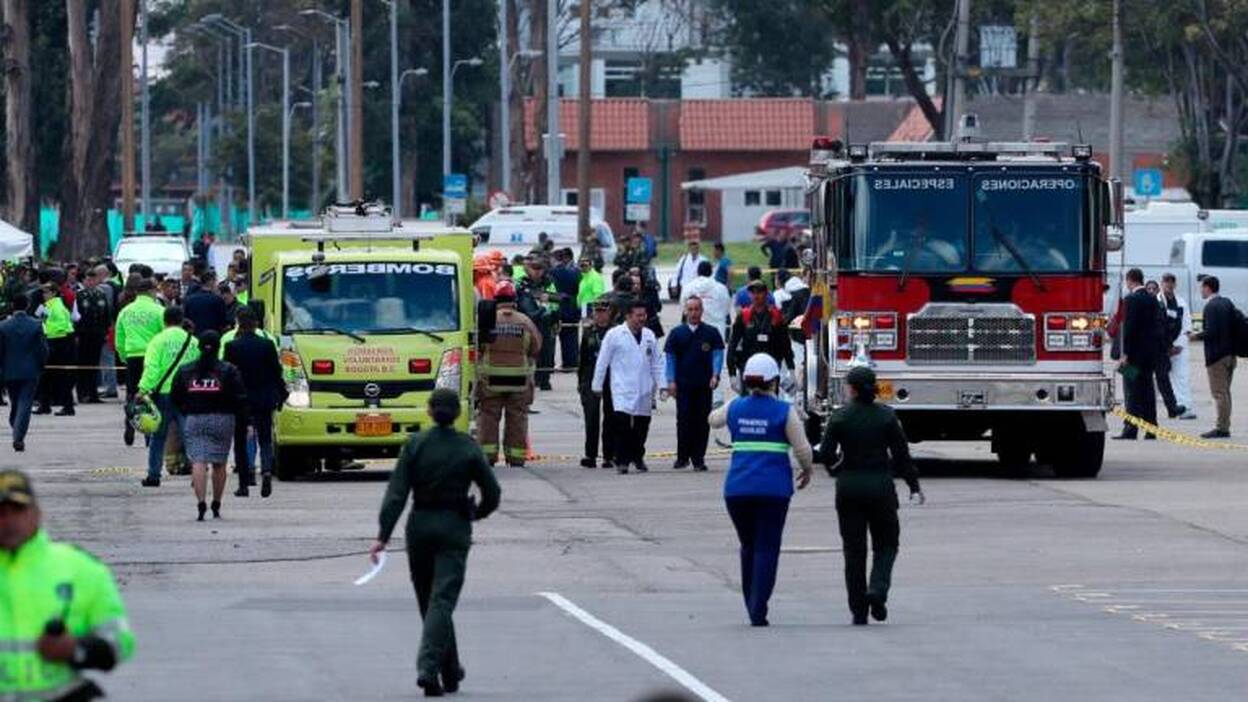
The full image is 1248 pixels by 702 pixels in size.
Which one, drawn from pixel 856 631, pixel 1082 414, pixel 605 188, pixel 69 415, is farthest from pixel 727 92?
pixel 856 631

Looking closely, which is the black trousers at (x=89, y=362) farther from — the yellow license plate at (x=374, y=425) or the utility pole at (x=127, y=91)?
the utility pole at (x=127, y=91)

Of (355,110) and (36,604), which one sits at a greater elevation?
(355,110)

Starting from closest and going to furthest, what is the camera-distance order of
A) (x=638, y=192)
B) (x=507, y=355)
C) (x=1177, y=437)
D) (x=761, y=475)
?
(x=761, y=475), (x=507, y=355), (x=1177, y=437), (x=638, y=192)

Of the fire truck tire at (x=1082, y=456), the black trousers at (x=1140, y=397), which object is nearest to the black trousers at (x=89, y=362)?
the black trousers at (x=1140, y=397)

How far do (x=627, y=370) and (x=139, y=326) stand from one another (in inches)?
215

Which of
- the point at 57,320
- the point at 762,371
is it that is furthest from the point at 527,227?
the point at 762,371

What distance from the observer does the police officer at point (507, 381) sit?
2702cm

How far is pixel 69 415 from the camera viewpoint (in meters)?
35.8

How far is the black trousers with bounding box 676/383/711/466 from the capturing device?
27.0m

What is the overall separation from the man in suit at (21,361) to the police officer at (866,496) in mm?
15155

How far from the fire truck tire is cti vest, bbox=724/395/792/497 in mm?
9733

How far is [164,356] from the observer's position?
80.3 feet

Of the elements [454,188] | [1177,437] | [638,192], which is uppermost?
[454,188]

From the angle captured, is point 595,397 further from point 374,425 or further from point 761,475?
point 761,475
